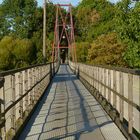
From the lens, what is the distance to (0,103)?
8.66 metres

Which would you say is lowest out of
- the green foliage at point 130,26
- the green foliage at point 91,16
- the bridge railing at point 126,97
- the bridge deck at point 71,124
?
the bridge deck at point 71,124

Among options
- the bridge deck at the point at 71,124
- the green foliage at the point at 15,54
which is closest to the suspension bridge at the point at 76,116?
the bridge deck at the point at 71,124

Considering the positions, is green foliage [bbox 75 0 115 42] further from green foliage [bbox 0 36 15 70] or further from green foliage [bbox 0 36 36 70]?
green foliage [bbox 0 36 36 70]

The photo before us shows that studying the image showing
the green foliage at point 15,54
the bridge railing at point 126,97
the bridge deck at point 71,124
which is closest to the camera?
the bridge railing at point 126,97

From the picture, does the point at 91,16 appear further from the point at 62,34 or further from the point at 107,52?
the point at 107,52

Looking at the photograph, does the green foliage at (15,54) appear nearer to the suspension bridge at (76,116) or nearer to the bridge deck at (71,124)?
the bridge deck at (71,124)

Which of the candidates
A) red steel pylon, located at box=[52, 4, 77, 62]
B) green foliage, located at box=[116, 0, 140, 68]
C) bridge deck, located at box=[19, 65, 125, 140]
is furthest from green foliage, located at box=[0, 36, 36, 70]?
bridge deck, located at box=[19, 65, 125, 140]

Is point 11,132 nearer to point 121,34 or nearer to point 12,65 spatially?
point 121,34

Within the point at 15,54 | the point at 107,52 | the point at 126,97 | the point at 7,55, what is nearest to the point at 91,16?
the point at 15,54

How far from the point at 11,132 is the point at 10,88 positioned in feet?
2.92

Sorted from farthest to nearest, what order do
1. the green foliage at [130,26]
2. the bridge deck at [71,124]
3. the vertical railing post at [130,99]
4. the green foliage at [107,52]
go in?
the green foliage at [107,52], the green foliage at [130,26], the bridge deck at [71,124], the vertical railing post at [130,99]

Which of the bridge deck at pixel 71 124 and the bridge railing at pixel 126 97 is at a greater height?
the bridge railing at pixel 126 97

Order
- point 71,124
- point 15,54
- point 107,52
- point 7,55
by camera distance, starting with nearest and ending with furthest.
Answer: point 71,124
point 107,52
point 7,55
point 15,54

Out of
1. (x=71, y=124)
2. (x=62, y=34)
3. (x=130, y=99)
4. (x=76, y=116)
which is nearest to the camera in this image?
(x=130, y=99)
